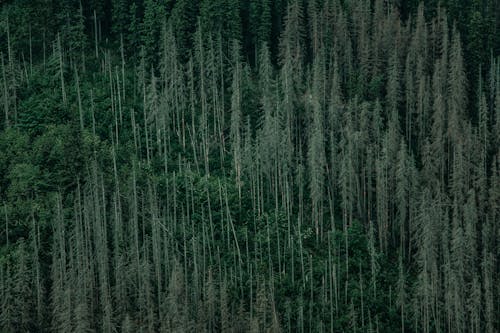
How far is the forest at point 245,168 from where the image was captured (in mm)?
89250

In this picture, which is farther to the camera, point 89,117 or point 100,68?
point 100,68

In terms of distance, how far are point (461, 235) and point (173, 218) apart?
2617 cm

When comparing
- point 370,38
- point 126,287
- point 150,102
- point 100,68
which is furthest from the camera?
point 370,38

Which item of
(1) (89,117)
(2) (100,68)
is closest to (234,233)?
(1) (89,117)

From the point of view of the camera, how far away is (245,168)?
99.9m

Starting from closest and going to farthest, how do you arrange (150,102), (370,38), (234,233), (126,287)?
(126,287) < (234,233) < (150,102) < (370,38)

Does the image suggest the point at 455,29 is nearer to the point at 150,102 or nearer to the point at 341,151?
the point at 341,151

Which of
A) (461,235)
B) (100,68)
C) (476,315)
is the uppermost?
(100,68)

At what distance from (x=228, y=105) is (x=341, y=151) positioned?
13.5m

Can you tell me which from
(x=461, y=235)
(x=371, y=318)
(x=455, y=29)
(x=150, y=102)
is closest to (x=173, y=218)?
(x=150, y=102)

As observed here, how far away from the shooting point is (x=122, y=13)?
11631cm

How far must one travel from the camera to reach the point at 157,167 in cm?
9988

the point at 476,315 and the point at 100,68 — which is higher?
the point at 100,68

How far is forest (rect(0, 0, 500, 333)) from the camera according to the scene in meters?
89.2
